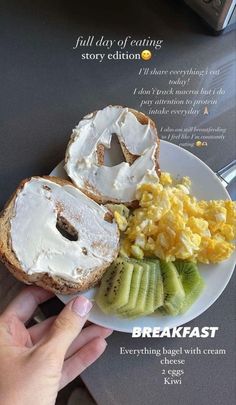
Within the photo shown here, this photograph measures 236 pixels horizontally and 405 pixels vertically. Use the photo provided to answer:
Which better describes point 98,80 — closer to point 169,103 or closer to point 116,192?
point 169,103

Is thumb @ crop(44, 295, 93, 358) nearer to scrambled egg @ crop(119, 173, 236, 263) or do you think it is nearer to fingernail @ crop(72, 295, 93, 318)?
fingernail @ crop(72, 295, 93, 318)

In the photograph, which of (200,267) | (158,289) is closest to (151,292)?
(158,289)

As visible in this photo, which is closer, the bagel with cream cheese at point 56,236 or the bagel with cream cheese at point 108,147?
the bagel with cream cheese at point 56,236

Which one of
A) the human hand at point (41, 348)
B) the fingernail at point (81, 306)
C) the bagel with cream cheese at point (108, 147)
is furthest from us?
the bagel with cream cheese at point (108, 147)

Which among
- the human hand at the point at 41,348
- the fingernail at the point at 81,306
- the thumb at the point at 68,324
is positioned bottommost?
the human hand at the point at 41,348

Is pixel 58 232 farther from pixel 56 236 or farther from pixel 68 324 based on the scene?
pixel 68 324

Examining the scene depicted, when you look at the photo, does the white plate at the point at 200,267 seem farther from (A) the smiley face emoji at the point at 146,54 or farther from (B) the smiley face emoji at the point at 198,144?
(A) the smiley face emoji at the point at 146,54

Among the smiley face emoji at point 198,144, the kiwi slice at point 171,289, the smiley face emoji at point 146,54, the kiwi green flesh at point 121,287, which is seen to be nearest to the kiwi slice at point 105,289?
the kiwi green flesh at point 121,287
